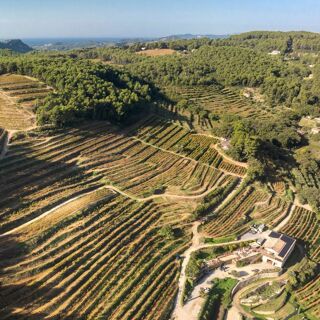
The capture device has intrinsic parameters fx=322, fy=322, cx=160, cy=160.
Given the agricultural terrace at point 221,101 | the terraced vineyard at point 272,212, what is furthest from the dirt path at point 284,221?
the agricultural terrace at point 221,101

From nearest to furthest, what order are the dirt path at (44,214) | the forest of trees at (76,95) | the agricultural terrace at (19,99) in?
the dirt path at (44,214) → the agricultural terrace at (19,99) → the forest of trees at (76,95)

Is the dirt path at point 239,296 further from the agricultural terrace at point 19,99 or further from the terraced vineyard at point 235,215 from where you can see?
the agricultural terrace at point 19,99

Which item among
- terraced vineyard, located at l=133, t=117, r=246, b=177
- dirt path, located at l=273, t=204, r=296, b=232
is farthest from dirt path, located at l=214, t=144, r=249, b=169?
dirt path, located at l=273, t=204, r=296, b=232

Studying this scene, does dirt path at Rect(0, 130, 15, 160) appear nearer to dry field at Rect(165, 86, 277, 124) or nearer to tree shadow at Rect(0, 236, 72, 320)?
tree shadow at Rect(0, 236, 72, 320)

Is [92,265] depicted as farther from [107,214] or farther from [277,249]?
[277,249]

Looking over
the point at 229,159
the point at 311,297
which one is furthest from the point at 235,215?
the point at 229,159

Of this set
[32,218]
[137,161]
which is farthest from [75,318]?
[137,161]
